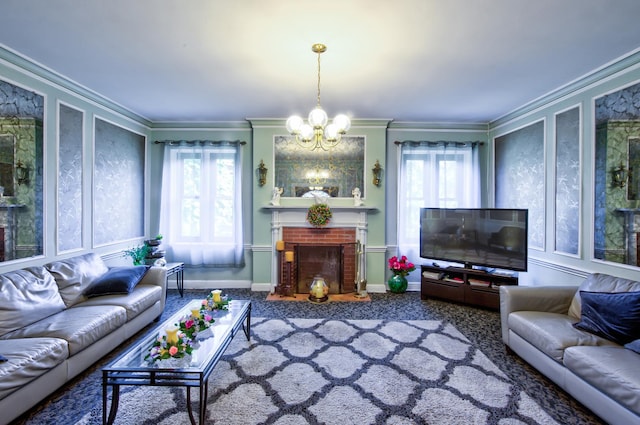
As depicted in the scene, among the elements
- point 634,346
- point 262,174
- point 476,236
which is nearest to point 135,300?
point 262,174

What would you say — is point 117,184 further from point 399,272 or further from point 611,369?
point 611,369

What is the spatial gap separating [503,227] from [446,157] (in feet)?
4.70

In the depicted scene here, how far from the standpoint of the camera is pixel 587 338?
2.06 meters

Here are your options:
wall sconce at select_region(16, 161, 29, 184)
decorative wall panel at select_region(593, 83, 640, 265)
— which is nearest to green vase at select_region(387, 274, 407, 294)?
decorative wall panel at select_region(593, 83, 640, 265)

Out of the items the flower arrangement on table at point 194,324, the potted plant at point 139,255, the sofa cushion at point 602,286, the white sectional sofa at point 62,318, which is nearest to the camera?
the white sectional sofa at point 62,318

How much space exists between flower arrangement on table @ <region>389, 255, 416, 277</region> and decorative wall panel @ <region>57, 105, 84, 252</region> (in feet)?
13.3

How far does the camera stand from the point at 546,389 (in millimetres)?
2129

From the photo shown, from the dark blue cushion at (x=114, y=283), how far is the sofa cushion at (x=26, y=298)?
10.8 inches

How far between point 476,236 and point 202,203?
4.05 meters

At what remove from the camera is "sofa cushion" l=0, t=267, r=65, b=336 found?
7.04 feet

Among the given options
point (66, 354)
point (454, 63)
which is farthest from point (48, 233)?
point (454, 63)

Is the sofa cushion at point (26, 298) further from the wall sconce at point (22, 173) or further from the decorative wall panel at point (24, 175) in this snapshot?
the wall sconce at point (22, 173)

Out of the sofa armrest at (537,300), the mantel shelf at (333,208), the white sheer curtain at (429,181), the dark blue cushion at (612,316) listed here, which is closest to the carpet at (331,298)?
the white sheer curtain at (429,181)

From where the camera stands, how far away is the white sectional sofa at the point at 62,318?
5.73 feet
